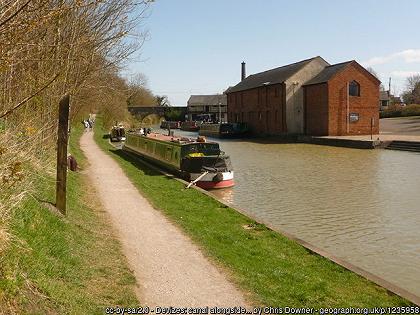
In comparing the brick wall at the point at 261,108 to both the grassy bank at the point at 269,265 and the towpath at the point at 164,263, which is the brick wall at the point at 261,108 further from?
the towpath at the point at 164,263

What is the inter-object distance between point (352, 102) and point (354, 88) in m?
1.21

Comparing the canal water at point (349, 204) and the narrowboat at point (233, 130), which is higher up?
the narrowboat at point (233, 130)

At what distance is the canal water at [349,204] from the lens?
8.43 meters

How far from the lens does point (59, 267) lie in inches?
199

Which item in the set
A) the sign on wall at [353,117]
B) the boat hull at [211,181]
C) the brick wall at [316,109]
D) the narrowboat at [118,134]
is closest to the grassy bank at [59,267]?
the boat hull at [211,181]

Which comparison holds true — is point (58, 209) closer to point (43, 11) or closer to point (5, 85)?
point (5, 85)

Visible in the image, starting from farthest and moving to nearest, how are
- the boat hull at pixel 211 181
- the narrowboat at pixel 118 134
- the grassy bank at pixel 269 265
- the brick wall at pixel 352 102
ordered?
1. the narrowboat at pixel 118 134
2. the brick wall at pixel 352 102
3. the boat hull at pixel 211 181
4. the grassy bank at pixel 269 265

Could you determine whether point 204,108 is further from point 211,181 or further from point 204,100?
point 211,181

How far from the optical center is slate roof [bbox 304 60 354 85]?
3900 centimetres

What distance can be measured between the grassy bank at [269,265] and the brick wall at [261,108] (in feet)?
113

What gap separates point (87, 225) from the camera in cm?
791

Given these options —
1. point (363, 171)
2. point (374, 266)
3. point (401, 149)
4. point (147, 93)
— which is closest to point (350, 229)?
point (374, 266)

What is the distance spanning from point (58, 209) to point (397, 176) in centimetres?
1421

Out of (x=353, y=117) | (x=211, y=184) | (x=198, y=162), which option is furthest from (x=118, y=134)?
(x=211, y=184)
